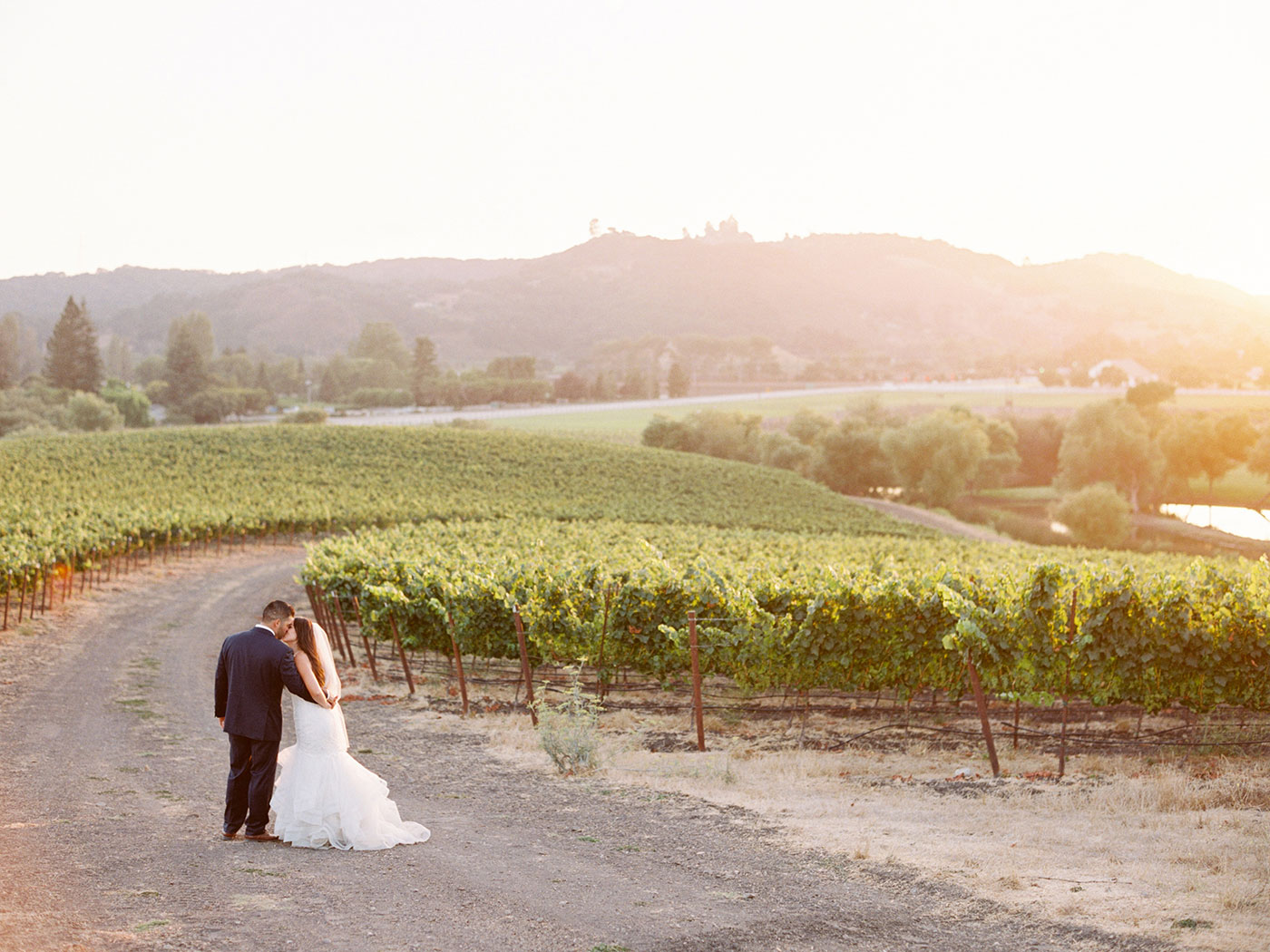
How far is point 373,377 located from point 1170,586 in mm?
180032

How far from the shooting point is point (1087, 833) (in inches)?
430

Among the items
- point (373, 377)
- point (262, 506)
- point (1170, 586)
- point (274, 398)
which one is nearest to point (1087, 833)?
point (1170, 586)

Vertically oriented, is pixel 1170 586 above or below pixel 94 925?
above

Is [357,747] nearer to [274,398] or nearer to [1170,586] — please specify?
[1170,586]

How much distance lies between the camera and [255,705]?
939 cm

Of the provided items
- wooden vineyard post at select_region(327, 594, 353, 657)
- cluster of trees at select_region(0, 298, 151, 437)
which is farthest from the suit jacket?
cluster of trees at select_region(0, 298, 151, 437)

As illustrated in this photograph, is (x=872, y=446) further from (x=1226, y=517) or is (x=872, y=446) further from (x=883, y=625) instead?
(x=883, y=625)

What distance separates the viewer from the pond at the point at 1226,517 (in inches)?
3735

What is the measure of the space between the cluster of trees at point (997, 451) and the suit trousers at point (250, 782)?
3317 inches

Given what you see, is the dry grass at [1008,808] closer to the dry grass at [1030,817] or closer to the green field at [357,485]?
the dry grass at [1030,817]

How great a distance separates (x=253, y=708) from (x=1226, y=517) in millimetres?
109483

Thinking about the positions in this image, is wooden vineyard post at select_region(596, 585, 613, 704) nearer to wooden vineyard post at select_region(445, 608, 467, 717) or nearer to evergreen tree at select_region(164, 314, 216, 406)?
wooden vineyard post at select_region(445, 608, 467, 717)

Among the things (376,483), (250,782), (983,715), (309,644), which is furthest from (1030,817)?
(376,483)

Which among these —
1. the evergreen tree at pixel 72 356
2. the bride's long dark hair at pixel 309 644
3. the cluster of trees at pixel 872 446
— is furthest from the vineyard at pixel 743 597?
the evergreen tree at pixel 72 356
